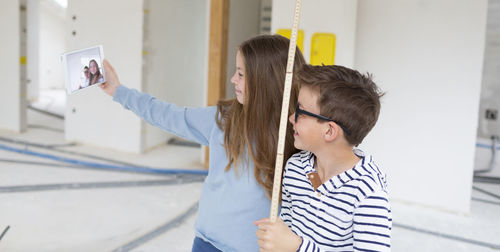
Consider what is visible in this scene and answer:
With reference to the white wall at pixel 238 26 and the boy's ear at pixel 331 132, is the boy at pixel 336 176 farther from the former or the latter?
the white wall at pixel 238 26

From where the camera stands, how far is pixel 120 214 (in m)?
3.43

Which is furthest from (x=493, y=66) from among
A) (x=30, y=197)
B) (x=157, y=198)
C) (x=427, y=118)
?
(x=30, y=197)

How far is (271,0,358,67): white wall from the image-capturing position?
3.60 metres

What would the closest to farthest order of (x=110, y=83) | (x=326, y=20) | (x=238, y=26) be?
(x=110, y=83), (x=326, y=20), (x=238, y=26)

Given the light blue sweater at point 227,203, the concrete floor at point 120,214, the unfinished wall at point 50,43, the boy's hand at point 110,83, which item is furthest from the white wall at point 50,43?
the light blue sweater at point 227,203

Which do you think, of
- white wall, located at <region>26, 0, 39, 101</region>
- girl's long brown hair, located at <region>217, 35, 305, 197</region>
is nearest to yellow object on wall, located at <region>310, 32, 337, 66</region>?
girl's long brown hair, located at <region>217, 35, 305, 197</region>

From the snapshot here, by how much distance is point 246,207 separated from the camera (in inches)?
55.5

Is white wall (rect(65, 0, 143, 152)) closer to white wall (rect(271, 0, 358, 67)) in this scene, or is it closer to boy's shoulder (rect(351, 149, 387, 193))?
white wall (rect(271, 0, 358, 67))

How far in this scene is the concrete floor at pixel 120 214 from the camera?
2.98 meters

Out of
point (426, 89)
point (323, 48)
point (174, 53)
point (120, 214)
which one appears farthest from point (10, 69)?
point (426, 89)

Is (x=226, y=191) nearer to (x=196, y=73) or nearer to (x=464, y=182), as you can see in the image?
(x=464, y=182)

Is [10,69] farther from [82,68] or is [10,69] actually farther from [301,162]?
[301,162]

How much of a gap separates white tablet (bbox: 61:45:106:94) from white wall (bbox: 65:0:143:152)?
149 inches

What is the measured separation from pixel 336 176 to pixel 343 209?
8cm
